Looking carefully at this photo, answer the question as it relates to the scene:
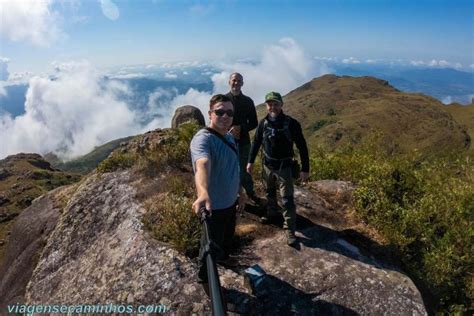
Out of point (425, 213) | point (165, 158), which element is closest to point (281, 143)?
point (425, 213)

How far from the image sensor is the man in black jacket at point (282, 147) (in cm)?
812

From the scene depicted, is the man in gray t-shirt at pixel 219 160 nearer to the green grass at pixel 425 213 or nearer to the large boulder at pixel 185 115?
the green grass at pixel 425 213

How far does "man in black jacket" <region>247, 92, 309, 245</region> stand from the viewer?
26.7 feet

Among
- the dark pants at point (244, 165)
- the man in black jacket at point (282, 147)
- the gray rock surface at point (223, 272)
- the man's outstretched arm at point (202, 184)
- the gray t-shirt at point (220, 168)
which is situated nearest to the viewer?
the man's outstretched arm at point (202, 184)

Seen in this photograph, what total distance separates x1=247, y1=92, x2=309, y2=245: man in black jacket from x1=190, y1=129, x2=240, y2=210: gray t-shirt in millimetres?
2470

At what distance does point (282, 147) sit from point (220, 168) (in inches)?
118

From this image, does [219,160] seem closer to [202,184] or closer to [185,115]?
[202,184]

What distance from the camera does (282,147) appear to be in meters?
8.27

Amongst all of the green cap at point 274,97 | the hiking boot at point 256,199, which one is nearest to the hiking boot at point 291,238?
the hiking boot at point 256,199

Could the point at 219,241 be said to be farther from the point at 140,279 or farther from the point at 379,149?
the point at 379,149

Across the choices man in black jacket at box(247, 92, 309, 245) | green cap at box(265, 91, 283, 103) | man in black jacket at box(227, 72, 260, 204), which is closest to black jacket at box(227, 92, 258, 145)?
man in black jacket at box(227, 72, 260, 204)

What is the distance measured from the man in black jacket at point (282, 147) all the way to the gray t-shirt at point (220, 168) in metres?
2.47

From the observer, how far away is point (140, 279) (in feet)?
24.0

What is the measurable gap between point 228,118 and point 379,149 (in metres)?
10.3
